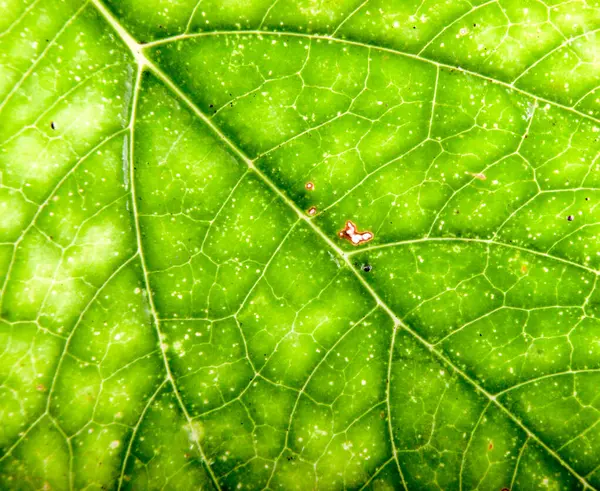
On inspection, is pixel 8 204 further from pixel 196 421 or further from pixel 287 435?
pixel 287 435

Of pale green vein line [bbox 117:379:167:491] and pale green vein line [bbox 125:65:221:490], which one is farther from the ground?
pale green vein line [bbox 125:65:221:490]

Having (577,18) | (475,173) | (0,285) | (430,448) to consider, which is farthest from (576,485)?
(0,285)

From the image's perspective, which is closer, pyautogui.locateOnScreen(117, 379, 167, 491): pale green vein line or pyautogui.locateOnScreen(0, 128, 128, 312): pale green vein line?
pyautogui.locateOnScreen(0, 128, 128, 312): pale green vein line

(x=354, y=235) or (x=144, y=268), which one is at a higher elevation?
(x=144, y=268)

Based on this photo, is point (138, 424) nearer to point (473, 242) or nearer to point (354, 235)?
point (354, 235)

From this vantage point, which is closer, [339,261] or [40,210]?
[40,210]

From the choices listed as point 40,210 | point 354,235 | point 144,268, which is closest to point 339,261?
point 354,235

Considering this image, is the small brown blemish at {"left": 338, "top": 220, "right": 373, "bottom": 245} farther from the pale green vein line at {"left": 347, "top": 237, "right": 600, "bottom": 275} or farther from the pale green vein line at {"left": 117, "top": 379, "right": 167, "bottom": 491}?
the pale green vein line at {"left": 117, "top": 379, "right": 167, "bottom": 491}

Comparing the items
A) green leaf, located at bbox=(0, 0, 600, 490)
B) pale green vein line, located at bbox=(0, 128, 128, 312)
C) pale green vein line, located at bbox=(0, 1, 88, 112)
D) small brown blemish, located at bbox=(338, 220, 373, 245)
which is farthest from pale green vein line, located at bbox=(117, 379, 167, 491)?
pale green vein line, located at bbox=(0, 1, 88, 112)
